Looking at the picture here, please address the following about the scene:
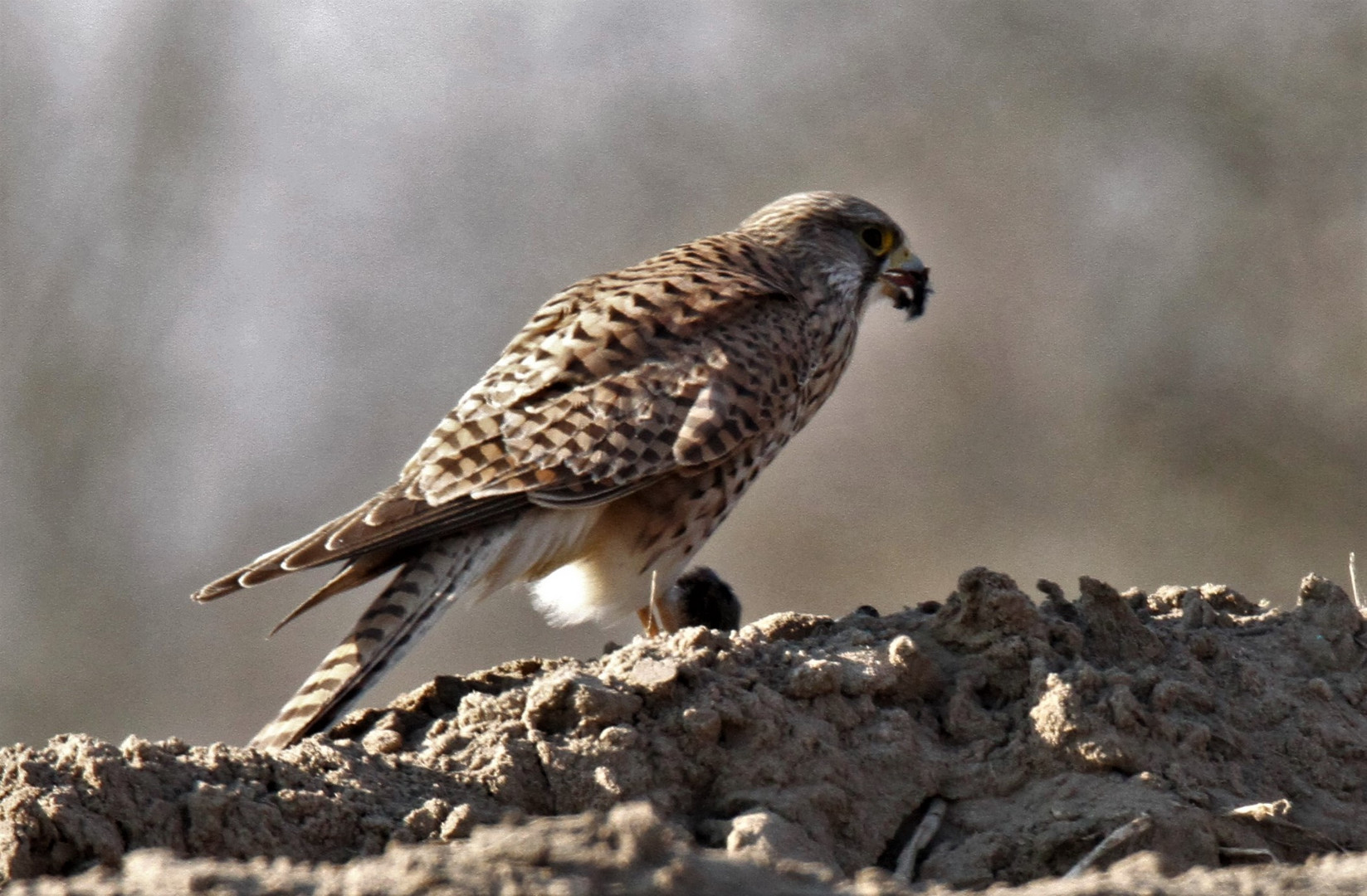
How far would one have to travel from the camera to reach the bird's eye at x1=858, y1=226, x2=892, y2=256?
6539mm

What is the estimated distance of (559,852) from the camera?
213 cm

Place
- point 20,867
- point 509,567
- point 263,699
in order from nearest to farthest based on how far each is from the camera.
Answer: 1. point 20,867
2. point 509,567
3. point 263,699

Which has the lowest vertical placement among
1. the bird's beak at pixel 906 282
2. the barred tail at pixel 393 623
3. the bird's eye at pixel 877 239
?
the barred tail at pixel 393 623

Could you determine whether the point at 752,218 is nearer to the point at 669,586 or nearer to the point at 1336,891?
the point at 669,586

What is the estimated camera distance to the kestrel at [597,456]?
14.4 ft

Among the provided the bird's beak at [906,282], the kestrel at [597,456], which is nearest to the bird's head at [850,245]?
the bird's beak at [906,282]

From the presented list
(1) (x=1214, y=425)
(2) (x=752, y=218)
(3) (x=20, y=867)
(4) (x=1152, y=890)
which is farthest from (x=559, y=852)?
(1) (x=1214, y=425)

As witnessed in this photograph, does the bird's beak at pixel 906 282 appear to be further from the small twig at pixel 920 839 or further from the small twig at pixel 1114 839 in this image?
the small twig at pixel 1114 839

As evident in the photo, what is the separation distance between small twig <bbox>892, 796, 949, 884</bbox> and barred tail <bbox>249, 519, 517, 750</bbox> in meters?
1.27

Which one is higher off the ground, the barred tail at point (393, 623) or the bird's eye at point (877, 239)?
the bird's eye at point (877, 239)

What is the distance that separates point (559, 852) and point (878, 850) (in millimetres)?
1221

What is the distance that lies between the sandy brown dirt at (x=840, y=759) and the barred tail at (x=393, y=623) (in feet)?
0.40

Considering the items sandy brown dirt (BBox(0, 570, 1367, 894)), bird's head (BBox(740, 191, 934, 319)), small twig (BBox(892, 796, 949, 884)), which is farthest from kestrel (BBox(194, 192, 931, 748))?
small twig (BBox(892, 796, 949, 884))

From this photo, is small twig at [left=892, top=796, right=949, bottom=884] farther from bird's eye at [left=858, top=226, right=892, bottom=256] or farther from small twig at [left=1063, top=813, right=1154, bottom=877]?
bird's eye at [left=858, top=226, right=892, bottom=256]
